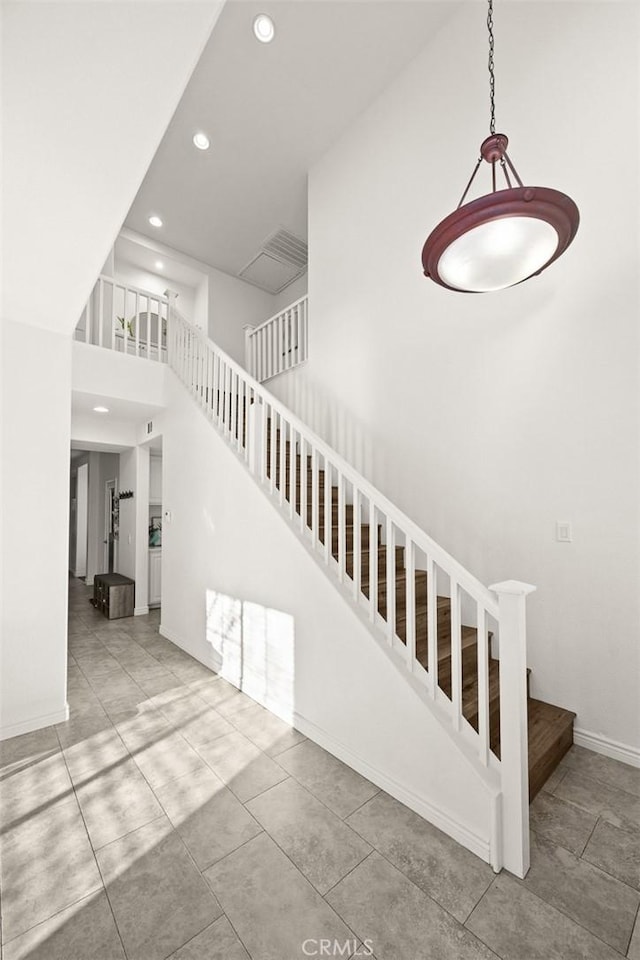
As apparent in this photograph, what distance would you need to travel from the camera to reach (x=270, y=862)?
1.65 metres

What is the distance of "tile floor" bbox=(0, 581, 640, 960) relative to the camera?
4.46 ft

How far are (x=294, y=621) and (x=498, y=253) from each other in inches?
90.4

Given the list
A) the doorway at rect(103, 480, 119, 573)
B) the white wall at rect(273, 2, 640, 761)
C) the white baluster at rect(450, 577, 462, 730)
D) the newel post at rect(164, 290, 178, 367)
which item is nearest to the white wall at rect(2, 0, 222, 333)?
the white baluster at rect(450, 577, 462, 730)

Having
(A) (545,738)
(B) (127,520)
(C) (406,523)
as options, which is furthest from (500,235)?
(B) (127,520)

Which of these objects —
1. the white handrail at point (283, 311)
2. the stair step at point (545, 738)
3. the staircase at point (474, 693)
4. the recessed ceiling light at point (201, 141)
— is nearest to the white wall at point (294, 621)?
the staircase at point (474, 693)

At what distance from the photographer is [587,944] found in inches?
52.9

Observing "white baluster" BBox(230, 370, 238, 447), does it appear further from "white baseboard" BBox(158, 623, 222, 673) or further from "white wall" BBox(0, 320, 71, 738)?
"white baseboard" BBox(158, 623, 222, 673)

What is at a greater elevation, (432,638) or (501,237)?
(501,237)

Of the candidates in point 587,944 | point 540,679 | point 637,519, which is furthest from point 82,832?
point 637,519

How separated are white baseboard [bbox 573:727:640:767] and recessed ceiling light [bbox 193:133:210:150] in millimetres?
6211

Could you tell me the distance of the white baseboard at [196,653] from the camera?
3.56 metres

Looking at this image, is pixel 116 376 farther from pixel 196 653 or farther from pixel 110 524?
pixel 110 524

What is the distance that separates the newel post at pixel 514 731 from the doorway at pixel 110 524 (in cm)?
643

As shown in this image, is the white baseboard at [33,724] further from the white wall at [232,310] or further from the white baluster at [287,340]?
the white wall at [232,310]
